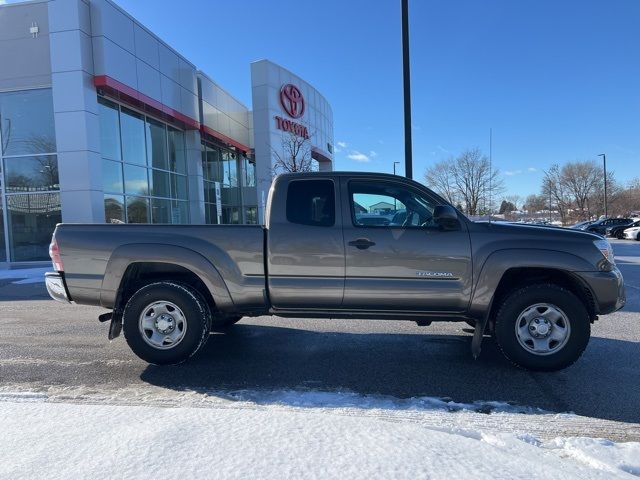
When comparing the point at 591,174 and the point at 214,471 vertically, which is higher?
the point at 591,174

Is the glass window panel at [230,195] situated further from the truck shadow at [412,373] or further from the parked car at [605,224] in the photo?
the parked car at [605,224]

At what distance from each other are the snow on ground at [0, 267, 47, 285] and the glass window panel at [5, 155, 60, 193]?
2935 mm

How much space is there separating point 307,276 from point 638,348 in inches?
155

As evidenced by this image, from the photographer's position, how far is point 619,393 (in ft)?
12.7

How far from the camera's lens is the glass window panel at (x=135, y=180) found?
17.4m

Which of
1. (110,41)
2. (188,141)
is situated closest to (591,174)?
(188,141)

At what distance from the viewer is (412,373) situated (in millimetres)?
4418

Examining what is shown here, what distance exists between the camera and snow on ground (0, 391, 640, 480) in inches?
94.4

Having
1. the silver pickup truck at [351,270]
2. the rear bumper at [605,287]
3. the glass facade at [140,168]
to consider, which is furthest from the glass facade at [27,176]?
the rear bumper at [605,287]

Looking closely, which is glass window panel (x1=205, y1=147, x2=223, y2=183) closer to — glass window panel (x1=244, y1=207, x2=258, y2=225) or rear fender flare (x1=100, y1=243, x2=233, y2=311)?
glass window panel (x1=244, y1=207, x2=258, y2=225)

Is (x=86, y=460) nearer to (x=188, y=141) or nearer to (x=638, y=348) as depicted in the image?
(x=638, y=348)

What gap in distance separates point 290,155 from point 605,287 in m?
20.2

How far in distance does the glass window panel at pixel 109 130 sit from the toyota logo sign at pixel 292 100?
8689 millimetres

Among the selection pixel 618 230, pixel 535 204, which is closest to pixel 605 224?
pixel 618 230
